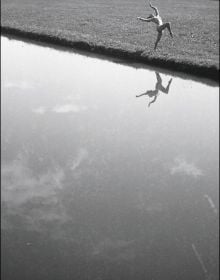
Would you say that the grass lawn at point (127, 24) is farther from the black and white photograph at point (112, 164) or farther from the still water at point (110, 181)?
the still water at point (110, 181)

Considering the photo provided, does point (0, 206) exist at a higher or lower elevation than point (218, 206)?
lower

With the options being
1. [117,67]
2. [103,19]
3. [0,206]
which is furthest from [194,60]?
[103,19]

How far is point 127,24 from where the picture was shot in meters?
37.4

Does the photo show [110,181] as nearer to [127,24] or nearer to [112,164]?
[112,164]

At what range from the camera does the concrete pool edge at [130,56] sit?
2122 cm

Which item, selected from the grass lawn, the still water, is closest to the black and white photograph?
the still water

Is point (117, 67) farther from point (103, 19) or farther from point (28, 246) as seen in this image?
point (103, 19)

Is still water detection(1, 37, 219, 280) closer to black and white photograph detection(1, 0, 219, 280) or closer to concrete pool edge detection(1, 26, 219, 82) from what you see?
black and white photograph detection(1, 0, 219, 280)

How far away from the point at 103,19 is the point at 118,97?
2477 cm

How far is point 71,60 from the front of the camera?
26250 millimetres

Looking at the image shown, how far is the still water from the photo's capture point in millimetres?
9031

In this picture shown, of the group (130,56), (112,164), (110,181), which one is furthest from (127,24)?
(110,181)

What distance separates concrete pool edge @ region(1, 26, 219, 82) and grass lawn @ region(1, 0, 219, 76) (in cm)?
21

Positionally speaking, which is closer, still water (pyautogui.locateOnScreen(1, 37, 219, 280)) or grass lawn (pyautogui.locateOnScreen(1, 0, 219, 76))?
still water (pyautogui.locateOnScreen(1, 37, 219, 280))
